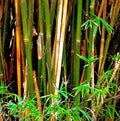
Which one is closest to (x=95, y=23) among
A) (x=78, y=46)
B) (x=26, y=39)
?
(x=78, y=46)

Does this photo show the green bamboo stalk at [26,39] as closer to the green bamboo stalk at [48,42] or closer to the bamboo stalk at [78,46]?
the green bamboo stalk at [48,42]

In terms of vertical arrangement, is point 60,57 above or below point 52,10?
below

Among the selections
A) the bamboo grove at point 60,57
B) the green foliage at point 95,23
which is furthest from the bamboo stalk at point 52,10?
the green foliage at point 95,23

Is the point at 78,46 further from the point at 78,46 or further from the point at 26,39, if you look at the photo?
the point at 26,39

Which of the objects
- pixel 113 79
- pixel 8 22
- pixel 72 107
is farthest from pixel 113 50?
pixel 8 22

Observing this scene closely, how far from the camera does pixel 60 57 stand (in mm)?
1071

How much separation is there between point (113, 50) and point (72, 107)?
322 millimetres

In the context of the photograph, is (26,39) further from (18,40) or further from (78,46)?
(78,46)

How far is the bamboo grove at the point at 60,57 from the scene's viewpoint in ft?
3.47

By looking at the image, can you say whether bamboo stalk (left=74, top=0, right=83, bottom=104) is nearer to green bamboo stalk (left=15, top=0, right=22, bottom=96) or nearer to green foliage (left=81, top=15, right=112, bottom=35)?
green foliage (left=81, top=15, right=112, bottom=35)

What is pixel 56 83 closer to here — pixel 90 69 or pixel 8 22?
pixel 90 69

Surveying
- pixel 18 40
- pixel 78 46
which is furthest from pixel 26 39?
pixel 78 46

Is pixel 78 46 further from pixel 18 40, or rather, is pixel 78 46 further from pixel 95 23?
pixel 18 40

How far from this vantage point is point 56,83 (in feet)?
3.54
